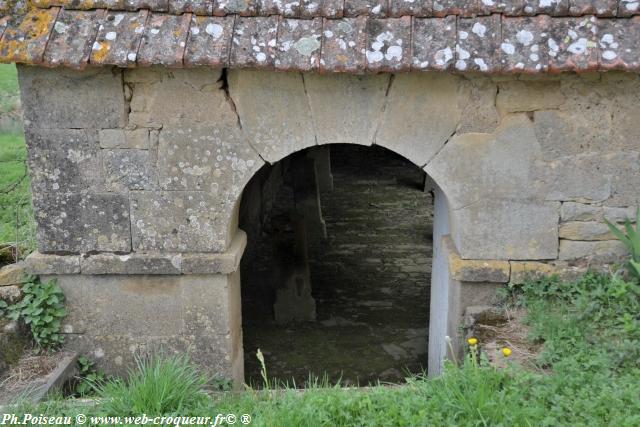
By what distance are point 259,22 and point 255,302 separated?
3.90m

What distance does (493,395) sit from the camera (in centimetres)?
339

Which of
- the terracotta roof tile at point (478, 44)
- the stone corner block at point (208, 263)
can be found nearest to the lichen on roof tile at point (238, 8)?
the terracotta roof tile at point (478, 44)

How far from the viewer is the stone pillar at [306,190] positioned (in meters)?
8.95

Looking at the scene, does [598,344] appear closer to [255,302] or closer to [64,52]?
[64,52]

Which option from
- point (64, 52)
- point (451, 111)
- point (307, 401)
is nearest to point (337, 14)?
point (451, 111)

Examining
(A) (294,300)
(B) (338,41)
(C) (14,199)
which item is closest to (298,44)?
(B) (338,41)

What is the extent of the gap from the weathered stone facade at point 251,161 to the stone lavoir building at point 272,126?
0.01 m

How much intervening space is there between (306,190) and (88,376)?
4.86 meters

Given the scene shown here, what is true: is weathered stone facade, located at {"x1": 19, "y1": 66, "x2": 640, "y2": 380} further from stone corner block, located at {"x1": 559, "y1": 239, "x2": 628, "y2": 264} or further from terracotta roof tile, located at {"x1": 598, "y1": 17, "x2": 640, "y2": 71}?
terracotta roof tile, located at {"x1": 598, "y1": 17, "x2": 640, "y2": 71}

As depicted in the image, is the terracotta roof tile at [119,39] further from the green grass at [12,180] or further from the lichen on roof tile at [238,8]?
the green grass at [12,180]

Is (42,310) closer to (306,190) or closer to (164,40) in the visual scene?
(164,40)

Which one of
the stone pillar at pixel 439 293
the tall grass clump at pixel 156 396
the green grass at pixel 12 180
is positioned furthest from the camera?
the green grass at pixel 12 180

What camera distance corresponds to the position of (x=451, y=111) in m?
4.22

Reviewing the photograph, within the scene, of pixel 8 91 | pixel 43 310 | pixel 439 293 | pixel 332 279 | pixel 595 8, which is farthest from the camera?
pixel 8 91
